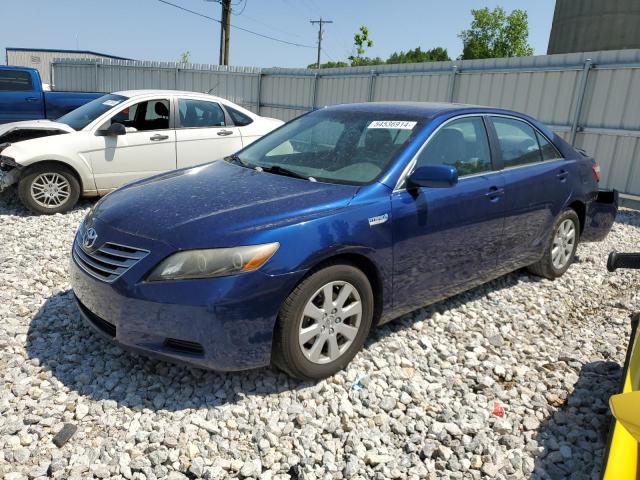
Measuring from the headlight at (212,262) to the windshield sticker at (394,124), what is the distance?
1.49 meters

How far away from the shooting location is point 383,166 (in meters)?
3.36

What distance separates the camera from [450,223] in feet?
11.7

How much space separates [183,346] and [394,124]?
2055 mm

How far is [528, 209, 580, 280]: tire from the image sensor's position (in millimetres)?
4812

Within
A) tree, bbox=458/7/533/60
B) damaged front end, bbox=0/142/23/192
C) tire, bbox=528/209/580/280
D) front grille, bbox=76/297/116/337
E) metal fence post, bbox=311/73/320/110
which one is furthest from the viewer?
tree, bbox=458/7/533/60

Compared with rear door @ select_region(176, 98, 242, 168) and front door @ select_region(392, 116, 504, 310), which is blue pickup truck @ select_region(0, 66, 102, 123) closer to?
rear door @ select_region(176, 98, 242, 168)

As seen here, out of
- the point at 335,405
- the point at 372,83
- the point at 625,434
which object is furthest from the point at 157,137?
the point at 372,83

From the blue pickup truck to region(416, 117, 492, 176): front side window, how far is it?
8.06 meters

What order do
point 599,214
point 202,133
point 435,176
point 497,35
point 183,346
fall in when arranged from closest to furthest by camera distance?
point 183,346 < point 435,176 < point 599,214 < point 202,133 < point 497,35

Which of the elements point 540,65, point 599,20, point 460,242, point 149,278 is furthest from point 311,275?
point 599,20

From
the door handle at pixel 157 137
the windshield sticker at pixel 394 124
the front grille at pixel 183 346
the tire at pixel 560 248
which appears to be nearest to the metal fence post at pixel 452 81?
the door handle at pixel 157 137

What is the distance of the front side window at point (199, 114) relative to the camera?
7301 mm

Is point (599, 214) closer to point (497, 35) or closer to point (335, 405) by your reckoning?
point (335, 405)

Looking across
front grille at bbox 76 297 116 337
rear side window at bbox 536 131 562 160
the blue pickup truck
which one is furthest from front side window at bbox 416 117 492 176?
the blue pickup truck
